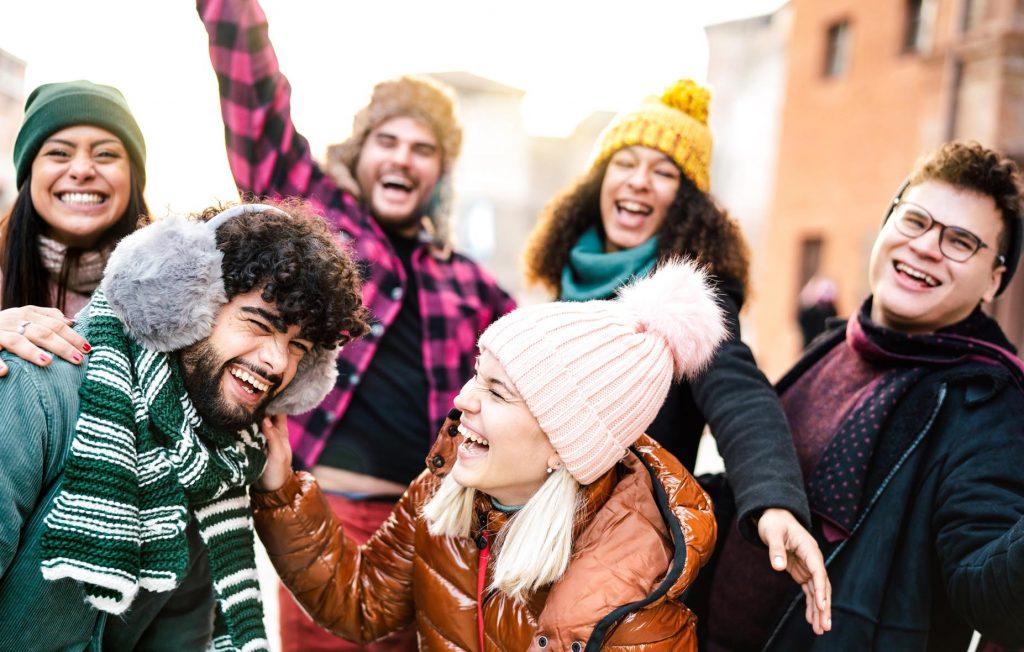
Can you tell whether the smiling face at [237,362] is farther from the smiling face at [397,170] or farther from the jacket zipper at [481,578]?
the smiling face at [397,170]

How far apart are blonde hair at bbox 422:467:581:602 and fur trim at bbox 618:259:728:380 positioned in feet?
1.30

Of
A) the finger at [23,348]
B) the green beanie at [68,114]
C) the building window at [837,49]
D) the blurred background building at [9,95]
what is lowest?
the finger at [23,348]

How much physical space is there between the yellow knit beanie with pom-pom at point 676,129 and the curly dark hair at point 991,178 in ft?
2.43

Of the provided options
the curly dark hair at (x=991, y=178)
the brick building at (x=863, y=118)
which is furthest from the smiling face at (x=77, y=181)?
the brick building at (x=863, y=118)

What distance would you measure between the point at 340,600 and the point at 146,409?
72 centimetres

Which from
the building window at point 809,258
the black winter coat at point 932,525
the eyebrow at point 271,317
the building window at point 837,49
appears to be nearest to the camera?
the eyebrow at point 271,317

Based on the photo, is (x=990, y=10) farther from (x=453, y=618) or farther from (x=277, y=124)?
(x=453, y=618)

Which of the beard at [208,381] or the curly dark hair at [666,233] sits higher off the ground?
the curly dark hair at [666,233]

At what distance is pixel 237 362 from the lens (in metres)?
1.72

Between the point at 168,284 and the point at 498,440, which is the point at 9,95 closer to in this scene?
the point at 168,284

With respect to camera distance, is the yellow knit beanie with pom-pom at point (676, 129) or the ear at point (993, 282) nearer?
the ear at point (993, 282)

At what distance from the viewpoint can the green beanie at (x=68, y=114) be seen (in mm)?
2053

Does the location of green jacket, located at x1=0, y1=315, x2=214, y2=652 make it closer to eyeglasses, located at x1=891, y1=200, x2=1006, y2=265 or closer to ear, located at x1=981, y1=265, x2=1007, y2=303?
eyeglasses, located at x1=891, y1=200, x2=1006, y2=265

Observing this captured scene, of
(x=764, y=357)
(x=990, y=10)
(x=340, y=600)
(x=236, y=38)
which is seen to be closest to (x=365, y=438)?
(x=340, y=600)
